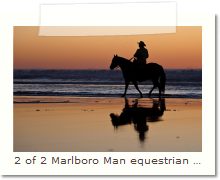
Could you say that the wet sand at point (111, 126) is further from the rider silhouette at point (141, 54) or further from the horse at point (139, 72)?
the rider silhouette at point (141, 54)

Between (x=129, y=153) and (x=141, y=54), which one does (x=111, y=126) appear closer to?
(x=129, y=153)

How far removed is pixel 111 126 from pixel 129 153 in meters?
0.62

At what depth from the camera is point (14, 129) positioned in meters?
7.18

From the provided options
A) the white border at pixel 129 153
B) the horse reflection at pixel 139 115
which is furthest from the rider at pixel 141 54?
the horse reflection at pixel 139 115

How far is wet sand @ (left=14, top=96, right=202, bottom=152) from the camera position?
706 centimetres

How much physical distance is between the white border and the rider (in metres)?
0.47

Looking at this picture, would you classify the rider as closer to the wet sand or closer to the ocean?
the ocean

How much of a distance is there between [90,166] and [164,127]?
930 mm

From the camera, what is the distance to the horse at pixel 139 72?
7.79m
